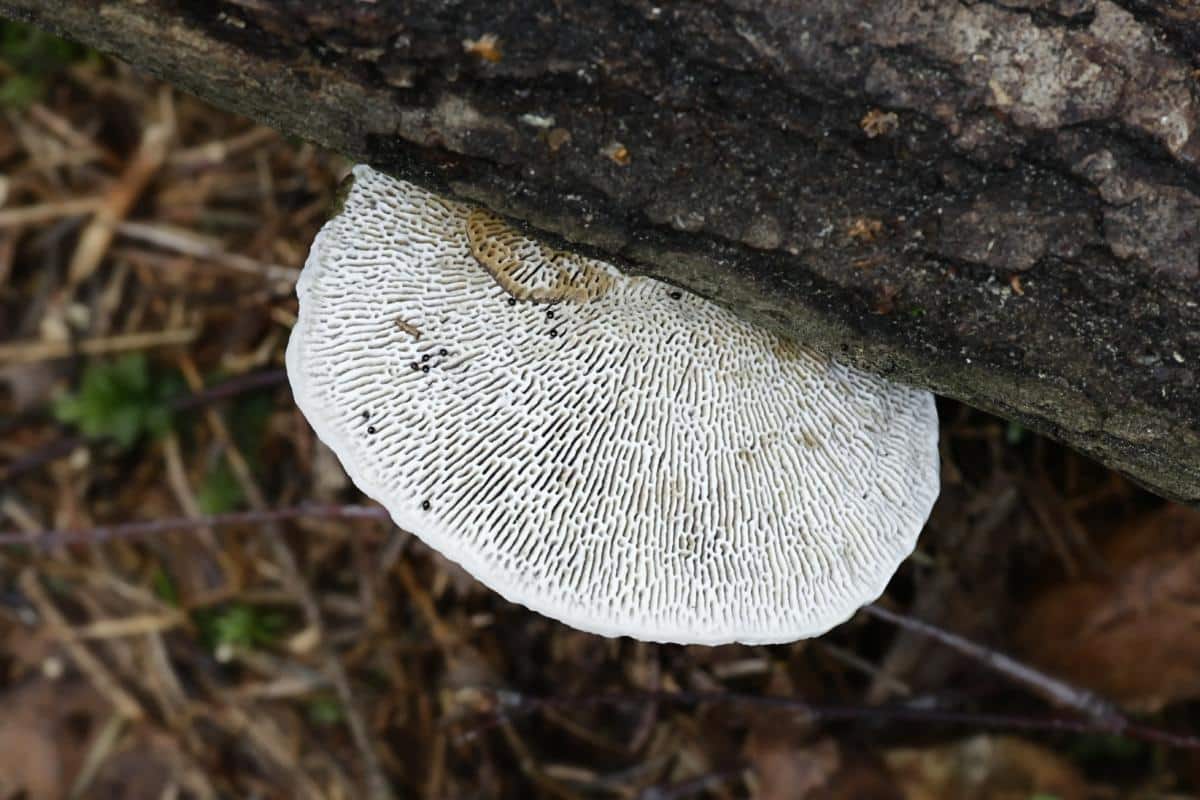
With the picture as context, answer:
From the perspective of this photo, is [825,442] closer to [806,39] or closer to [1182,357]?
[1182,357]

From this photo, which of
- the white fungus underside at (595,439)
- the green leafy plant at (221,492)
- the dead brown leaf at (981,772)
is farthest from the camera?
the green leafy plant at (221,492)

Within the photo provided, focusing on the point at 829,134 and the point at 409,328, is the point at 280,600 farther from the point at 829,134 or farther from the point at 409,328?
the point at 829,134

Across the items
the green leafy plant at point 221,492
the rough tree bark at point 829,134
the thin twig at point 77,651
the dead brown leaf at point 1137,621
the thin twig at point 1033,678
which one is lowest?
the thin twig at point 77,651

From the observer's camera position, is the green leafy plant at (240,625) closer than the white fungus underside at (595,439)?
No

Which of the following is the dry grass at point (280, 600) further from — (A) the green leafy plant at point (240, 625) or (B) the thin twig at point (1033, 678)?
(B) the thin twig at point (1033, 678)

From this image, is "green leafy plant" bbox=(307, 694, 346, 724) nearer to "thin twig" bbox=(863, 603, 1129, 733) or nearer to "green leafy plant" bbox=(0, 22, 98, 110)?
"thin twig" bbox=(863, 603, 1129, 733)

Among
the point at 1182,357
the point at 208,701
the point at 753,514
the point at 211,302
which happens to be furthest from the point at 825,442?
the point at 208,701

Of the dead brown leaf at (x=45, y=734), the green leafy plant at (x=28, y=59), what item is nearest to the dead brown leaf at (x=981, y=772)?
the dead brown leaf at (x=45, y=734)
